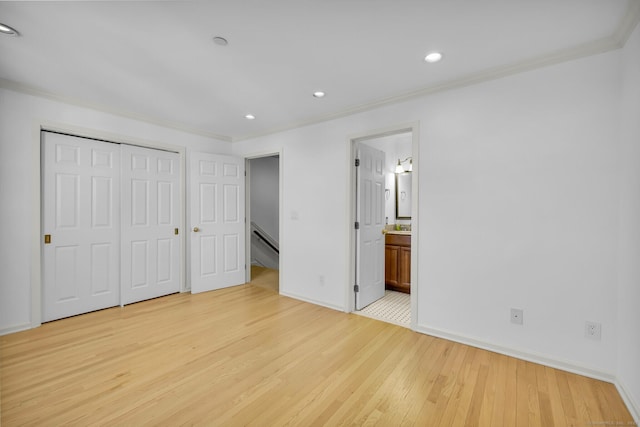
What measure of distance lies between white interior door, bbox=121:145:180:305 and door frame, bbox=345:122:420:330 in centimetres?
262

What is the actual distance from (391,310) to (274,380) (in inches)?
74.6

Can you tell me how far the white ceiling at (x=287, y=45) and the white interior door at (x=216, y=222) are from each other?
1.34 metres

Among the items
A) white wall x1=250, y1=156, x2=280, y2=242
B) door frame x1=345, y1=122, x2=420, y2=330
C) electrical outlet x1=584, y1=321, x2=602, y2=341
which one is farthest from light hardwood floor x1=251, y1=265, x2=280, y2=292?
electrical outlet x1=584, y1=321, x2=602, y2=341

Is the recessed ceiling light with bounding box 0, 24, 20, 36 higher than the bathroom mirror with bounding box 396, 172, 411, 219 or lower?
higher

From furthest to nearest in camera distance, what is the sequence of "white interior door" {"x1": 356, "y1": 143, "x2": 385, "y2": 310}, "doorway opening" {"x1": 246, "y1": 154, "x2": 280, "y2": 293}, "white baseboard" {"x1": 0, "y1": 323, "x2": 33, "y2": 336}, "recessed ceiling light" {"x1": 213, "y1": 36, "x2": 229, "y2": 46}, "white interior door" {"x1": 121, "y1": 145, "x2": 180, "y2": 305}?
"doorway opening" {"x1": 246, "y1": 154, "x2": 280, "y2": 293}
"white interior door" {"x1": 121, "y1": 145, "x2": 180, "y2": 305}
"white interior door" {"x1": 356, "y1": 143, "x2": 385, "y2": 310}
"white baseboard" {"x1": 0, "y1": 323, "x2": 33, "y2": 336}
"recessed ceiling light" {"x1": 213, "y1": 36, "x2": 229, "y2": 46}

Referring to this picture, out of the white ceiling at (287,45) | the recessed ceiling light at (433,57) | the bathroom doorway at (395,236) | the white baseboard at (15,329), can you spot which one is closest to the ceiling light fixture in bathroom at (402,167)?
the bathroom doorway at (395,236)

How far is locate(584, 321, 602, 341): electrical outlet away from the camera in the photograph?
202 cm

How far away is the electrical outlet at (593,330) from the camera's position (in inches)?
79.4

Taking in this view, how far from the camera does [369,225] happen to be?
144 inches

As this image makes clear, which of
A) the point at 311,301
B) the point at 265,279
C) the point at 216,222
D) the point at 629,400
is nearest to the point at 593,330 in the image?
the point at 629,400

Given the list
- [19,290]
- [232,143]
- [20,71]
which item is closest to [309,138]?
[232,143]

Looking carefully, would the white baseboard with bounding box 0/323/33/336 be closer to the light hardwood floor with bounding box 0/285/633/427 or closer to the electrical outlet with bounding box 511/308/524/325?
the light hardwood floor with bounding box 0/285/633/427

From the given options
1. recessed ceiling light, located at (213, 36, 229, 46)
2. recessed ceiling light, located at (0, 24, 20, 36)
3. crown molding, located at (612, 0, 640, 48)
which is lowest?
crown molding, located at (612, 0, 640, 48)

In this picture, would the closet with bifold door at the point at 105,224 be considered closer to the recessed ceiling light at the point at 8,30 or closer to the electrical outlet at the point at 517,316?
the recessed ceiling light at the point at 8,30
